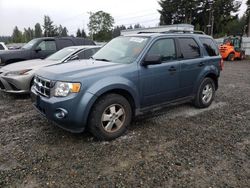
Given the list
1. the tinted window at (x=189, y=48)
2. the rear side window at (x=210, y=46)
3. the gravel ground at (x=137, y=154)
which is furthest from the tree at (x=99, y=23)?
the gravel ground at (x=137, y=154)

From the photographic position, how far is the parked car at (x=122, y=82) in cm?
382

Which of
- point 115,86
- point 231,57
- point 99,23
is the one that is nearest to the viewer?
point 115,86

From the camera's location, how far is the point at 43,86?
13.7 ft

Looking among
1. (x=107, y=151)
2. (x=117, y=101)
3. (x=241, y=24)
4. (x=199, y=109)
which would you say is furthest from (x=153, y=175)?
(x=241, y=24)

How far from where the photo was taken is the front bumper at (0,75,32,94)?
6.49 m

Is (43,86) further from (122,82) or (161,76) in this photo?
(161,76)

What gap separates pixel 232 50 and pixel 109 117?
63.2ft

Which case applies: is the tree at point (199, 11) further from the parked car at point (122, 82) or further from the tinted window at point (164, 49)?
the tinted window at point (164, 49)

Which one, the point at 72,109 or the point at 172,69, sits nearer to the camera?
the point at 72,109

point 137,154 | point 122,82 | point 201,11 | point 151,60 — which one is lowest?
point 137,154

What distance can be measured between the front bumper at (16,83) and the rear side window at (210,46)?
14.8ft

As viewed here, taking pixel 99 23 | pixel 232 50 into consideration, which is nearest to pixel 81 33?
pixel 99 23

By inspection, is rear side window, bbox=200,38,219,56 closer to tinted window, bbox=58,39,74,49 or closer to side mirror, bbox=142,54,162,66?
side mirror, bbox=142,54,162,66

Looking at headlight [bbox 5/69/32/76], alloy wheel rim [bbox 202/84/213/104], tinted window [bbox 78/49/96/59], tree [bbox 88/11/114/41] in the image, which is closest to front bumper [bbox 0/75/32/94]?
headlight [bbox 5/69/32/76]
